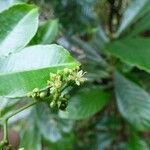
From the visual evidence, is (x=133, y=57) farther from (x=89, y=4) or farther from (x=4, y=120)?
(x=4, y=120)

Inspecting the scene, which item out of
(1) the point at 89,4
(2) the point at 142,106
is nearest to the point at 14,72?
(1) the point at 89,4

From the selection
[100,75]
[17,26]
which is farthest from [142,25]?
[17,26]

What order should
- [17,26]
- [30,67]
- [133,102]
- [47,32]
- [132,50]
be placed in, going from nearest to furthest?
[30,67], [17,26], [47,32], [132,50], [133,102]

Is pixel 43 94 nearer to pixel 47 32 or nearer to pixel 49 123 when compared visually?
pixel 47 32

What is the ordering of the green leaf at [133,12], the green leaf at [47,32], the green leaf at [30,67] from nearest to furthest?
the green leaf at [30,67] < the green leaf at [47,32] < the green leaf at [133,12]

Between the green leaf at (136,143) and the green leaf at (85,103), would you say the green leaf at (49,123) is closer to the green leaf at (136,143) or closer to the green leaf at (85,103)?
the green leaf at (85,103)

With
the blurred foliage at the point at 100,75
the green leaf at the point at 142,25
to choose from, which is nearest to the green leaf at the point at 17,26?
the blurred foliage at the point at 100,75
